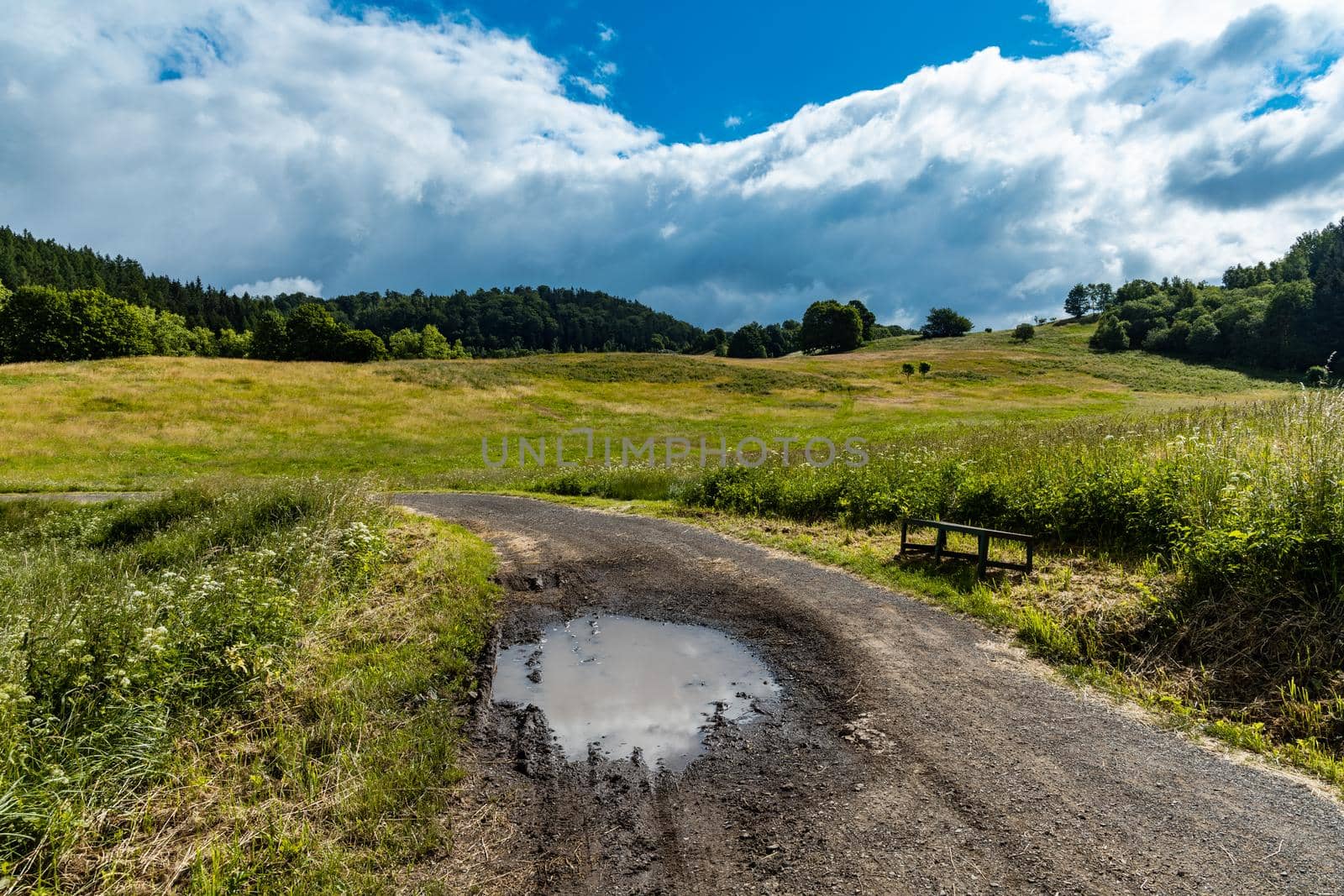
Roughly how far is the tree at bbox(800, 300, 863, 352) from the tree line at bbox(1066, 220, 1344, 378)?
35.1m

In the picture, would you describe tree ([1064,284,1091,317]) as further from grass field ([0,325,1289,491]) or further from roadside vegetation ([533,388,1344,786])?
roadside vegetation ([533,388,1344,786])

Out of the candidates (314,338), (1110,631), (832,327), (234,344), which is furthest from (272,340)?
(1110,631)

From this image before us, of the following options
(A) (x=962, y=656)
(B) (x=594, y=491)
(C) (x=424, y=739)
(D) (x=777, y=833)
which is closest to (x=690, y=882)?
(D) (x=777, y=833)

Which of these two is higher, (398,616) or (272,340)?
(272,340)

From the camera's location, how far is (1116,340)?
88.2 meters

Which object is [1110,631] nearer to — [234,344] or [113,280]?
[234,344]

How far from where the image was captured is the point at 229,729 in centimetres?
530

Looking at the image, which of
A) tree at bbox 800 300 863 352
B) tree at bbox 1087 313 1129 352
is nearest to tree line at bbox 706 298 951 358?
tree at bbox 800 300 863 352

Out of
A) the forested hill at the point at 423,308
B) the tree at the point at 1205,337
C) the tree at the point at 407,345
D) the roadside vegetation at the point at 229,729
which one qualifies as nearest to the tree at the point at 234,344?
the forested hill at the point at 423,308

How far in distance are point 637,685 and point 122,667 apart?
4.62 metres

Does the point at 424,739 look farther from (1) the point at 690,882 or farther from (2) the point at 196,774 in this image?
(1) the point at 690,882

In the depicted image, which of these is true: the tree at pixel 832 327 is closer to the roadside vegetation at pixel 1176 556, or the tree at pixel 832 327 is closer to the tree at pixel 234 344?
the tree at pixel 234 344

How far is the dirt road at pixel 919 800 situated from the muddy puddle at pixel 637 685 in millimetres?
261

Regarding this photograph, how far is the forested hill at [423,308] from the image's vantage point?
4218 inches
